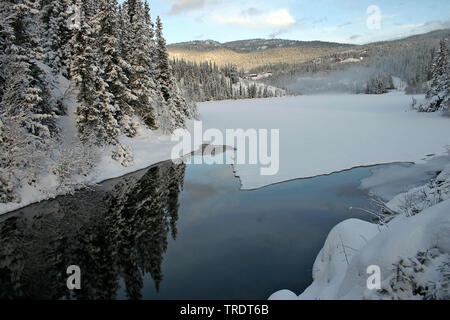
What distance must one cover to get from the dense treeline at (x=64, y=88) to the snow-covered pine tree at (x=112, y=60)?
79 millimetres

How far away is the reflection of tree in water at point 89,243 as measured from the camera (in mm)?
9258

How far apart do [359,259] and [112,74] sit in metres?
24.8

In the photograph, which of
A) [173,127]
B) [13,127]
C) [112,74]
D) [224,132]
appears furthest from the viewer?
[224,132]

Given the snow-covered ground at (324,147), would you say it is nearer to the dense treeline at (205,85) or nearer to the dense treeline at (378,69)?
the dense treeline at (205,85)

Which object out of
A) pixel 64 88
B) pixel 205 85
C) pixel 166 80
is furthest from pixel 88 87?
pixel 205 85

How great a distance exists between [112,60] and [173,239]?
64.9 ft

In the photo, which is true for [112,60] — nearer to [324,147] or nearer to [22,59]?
[22,59]

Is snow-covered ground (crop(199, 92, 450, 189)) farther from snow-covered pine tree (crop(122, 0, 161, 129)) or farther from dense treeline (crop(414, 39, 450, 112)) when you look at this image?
snow-covered pine tree (crop(122, 0, 161, 129))

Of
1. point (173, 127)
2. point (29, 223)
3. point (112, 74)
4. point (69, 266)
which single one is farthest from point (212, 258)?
point (173, 127)

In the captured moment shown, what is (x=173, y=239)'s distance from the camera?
12164 millimetres

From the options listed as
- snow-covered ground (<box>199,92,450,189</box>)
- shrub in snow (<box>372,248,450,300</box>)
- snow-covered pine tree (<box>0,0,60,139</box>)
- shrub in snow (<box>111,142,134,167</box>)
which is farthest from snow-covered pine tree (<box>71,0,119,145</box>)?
shrub in snow (<box>372,248,450,300</box>)

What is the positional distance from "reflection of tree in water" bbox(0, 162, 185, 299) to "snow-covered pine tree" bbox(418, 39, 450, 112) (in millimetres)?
42212
